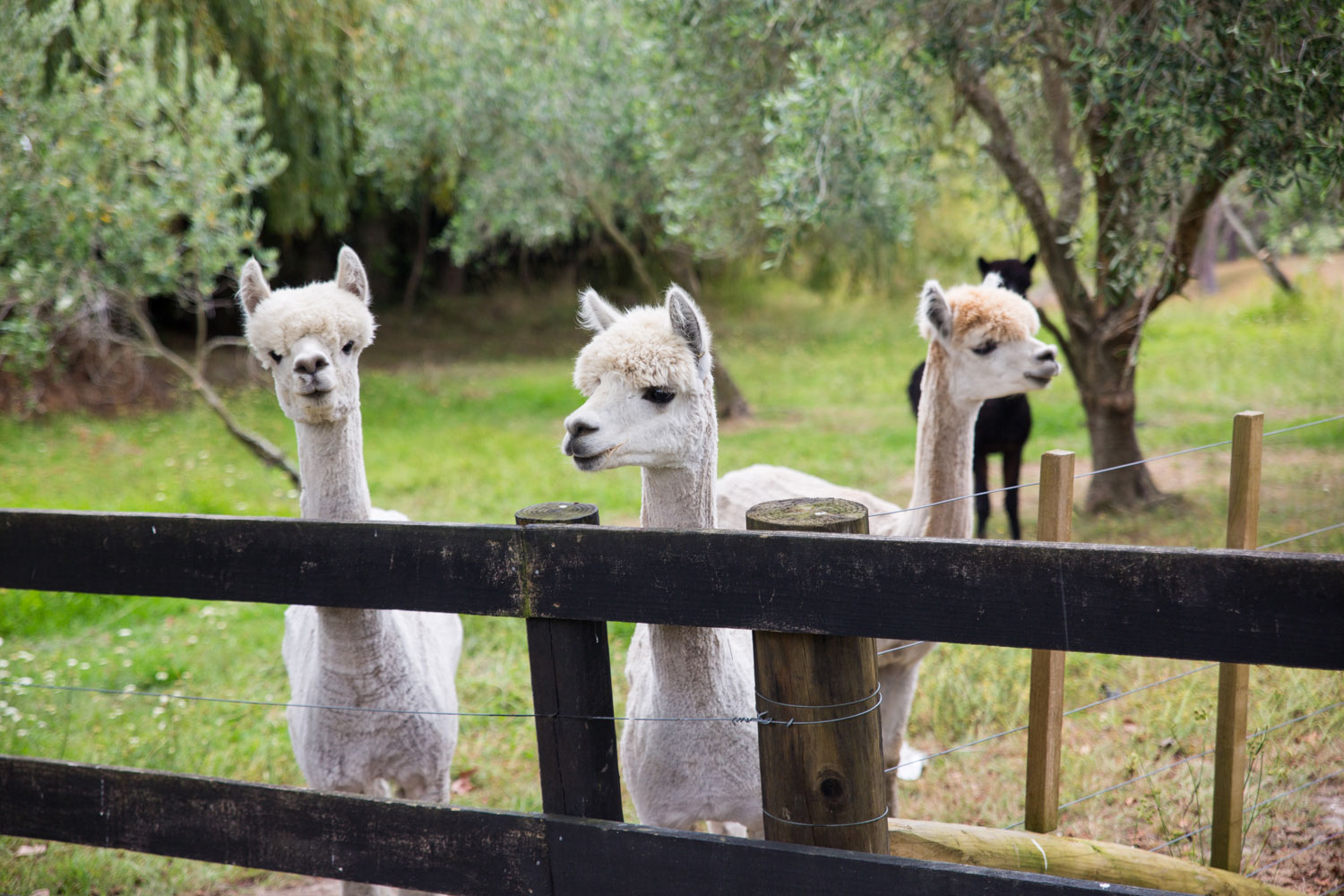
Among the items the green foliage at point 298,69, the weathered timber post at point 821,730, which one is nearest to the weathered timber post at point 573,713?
the weathered timber post at point 821,730

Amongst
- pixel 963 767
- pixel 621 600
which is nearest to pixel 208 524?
pixel 621 600

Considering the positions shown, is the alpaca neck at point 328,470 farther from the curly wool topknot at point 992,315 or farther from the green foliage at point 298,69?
the green foliage at point 298,69

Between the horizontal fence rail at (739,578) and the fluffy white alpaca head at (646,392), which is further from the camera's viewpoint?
the fluffy white alpaca head at (646,392)

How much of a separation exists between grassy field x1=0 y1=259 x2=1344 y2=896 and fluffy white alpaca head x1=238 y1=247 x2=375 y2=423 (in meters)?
1.48

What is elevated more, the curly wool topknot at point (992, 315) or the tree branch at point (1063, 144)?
the tree branch at point (1063, 144)

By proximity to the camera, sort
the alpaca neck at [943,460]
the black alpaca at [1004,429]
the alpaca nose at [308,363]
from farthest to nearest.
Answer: the black alpaca at [1004,429] → the alpaca neck at [943,460] → the alpaca nose at [308,363]

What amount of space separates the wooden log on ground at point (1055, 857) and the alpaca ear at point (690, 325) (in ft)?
4.21

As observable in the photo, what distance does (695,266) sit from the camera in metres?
21.8

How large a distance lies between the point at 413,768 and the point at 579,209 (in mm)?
10981

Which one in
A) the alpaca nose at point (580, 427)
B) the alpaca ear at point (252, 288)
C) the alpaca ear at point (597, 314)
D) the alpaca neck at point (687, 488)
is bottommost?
the alpaca neck at point (687, 488)

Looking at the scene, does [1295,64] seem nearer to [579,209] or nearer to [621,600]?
[621,600]

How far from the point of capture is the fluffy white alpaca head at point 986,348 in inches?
143

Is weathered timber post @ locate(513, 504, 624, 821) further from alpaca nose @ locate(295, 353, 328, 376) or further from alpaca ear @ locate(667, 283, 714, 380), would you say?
alpaca nose @ locate(295, 353, 328, 376)

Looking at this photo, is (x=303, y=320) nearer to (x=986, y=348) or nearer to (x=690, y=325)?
(x=690, y=325)
